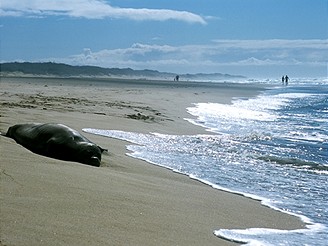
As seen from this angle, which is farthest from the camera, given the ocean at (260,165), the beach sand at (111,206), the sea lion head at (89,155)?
the sea lion head at (89,155)

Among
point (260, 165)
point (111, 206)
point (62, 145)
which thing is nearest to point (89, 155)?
point (62, 145)

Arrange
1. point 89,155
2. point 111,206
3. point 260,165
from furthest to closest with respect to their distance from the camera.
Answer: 1. point 260,165
2. point 89,155
3. point 111,206

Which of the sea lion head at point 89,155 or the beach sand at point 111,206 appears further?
the sea lion head at point 89,155

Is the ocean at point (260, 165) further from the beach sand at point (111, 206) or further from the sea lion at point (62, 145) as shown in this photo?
the sea lion at point (62, 145)

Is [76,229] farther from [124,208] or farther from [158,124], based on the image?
[158,124]

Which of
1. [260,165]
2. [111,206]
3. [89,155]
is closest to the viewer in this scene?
[111,206]

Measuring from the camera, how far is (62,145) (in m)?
6.77

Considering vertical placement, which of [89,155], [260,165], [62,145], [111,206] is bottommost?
[260,165]

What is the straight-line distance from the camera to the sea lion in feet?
22.0

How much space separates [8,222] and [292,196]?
3.90m

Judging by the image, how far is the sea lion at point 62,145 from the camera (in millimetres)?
6691

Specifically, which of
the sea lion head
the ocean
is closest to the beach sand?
the sea lion head

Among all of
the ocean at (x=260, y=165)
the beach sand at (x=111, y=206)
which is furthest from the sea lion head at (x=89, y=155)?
the ocean at (x=260, y=165)

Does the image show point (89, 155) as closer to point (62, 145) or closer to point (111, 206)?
point (62, 145)
